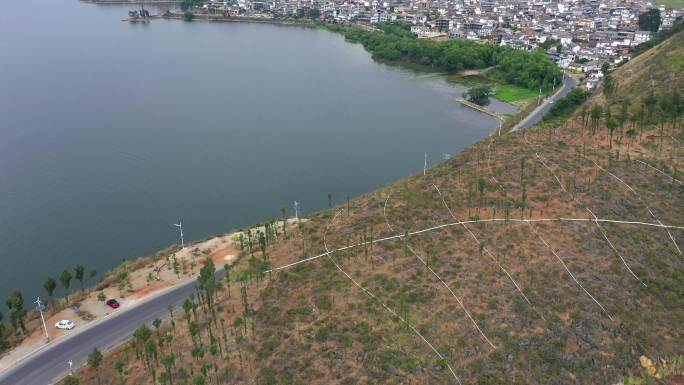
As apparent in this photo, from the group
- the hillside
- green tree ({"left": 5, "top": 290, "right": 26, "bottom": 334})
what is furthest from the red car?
the hillside

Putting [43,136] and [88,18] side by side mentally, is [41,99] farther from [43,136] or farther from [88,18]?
[88,18]

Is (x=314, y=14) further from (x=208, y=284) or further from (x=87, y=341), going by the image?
(x=87, y=341)

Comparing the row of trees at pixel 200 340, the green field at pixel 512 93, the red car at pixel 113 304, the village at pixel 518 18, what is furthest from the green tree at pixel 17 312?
the village at pixel 518 18

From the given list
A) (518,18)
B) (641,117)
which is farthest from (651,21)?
(641,117)

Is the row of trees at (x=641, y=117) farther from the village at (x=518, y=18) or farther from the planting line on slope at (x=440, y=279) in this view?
the village at (x=518, y=18)

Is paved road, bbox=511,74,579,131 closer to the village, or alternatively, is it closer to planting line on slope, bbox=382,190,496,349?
the village
